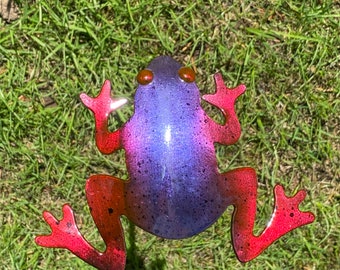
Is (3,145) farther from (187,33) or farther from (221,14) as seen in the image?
(221,14)

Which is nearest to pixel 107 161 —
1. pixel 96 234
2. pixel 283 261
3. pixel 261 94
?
pixel 96 234

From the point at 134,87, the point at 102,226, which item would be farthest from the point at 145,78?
the point at 134,87

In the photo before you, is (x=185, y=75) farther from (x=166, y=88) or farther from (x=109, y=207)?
(x=109, y=207)

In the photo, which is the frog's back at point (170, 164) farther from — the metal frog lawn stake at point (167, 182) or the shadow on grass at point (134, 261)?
the shadow on grass at point (134, 261)

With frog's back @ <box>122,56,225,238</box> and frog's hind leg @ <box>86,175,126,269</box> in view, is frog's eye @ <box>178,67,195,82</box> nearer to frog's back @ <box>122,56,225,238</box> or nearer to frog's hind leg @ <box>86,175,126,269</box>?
frog's back @ <box>122,56,225,238</box>

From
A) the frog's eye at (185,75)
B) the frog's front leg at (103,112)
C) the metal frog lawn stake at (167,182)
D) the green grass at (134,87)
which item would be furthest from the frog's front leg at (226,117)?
the green grass at (134,87)

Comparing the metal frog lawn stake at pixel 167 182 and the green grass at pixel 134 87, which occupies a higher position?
the metal frog lawn stake at pixel 167 182
